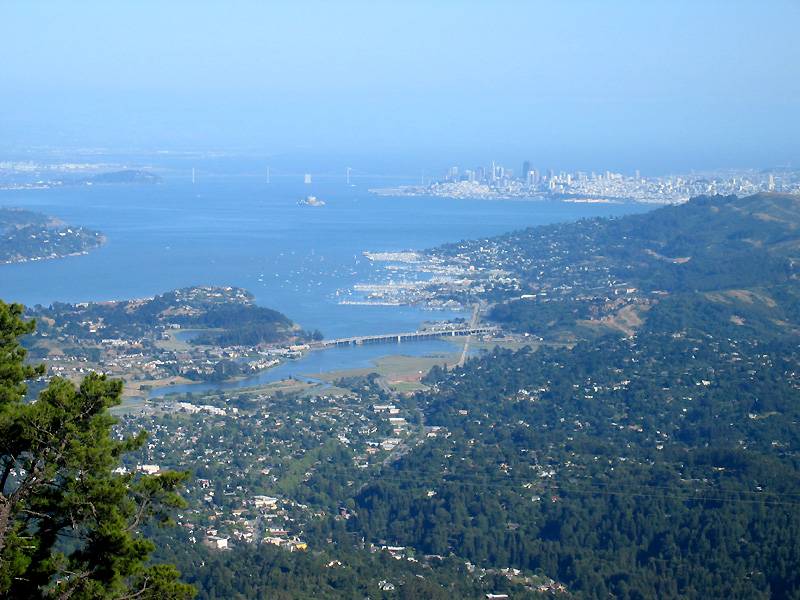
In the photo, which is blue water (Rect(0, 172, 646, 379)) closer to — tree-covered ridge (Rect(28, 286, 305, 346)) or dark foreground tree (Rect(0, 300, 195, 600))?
tree-covered ridge (Rect(28, 286, 305, 346))

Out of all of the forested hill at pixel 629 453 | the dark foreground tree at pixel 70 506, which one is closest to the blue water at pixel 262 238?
the forested hill at pixel 629 453

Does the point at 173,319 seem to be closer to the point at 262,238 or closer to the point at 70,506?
the point at 262,238

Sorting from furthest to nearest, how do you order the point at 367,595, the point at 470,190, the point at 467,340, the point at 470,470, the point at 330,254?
the point at 470,190 < the point at 330,254 < the point at 467,340 < the point at 470,470 < the point at 367,595

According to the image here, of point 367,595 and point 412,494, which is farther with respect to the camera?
point 412,494

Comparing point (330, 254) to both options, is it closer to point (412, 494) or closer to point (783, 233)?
point (783, 233)

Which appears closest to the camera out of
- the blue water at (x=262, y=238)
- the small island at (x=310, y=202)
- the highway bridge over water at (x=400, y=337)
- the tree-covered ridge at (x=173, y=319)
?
the highway bridge over water at (x=400, y=337)

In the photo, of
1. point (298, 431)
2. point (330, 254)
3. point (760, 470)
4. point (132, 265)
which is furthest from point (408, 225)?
point (760, 470)

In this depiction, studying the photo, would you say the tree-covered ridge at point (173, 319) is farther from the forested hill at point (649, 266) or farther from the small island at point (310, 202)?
the small island at point (310, 202)
